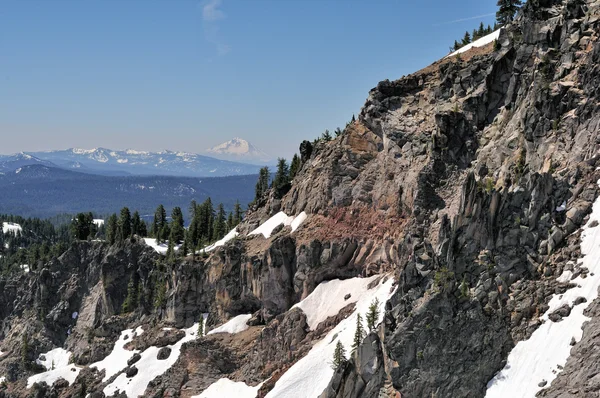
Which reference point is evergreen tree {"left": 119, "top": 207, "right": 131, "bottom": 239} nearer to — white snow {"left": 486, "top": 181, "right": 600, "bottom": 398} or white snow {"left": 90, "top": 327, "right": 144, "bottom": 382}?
white snow {"left": 90, "top": 327, "right": 144, "bottom": 382}

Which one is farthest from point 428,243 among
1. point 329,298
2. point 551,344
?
point 329,298

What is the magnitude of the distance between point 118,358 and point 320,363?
1556 inches

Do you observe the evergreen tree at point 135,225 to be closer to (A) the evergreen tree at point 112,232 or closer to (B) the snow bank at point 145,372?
(A) the evergreen tree at point 112,232

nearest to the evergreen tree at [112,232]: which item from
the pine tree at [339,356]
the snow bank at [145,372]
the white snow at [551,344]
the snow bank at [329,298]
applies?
the snow bank at [145,372]

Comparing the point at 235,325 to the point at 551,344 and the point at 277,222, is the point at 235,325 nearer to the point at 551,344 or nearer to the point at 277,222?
the point at 277,222

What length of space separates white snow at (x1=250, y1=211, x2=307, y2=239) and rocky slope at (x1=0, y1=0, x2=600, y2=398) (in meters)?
1.21

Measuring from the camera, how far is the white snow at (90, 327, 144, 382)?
227 ft

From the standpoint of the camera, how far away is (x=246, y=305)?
64000 millimetres

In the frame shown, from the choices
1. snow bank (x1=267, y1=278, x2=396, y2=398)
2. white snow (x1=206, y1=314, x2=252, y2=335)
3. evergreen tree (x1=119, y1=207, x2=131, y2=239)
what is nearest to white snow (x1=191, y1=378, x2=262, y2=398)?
snow bank (x1=267, y1=278, x2=396, y2=398)

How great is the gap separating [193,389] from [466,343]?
1327 inches

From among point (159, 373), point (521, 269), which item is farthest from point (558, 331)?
point (159, 373)

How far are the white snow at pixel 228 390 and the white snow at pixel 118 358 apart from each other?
1991 cm

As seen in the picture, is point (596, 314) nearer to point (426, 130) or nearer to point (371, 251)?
point (371, 251)

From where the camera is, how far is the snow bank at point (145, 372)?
197 feet
